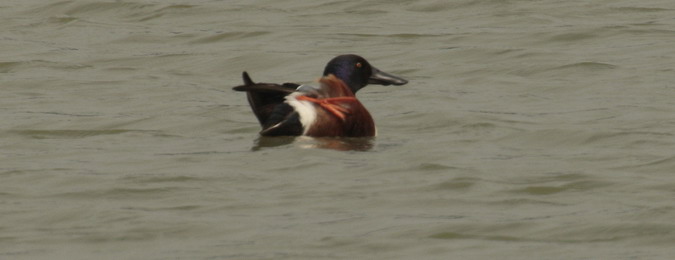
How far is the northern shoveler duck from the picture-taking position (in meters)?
10.2

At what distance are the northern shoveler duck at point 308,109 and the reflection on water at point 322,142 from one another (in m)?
0.04

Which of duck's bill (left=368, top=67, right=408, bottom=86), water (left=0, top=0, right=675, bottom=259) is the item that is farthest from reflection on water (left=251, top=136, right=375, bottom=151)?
duck's bill (left=368, top=67, right=408, bottom=86)

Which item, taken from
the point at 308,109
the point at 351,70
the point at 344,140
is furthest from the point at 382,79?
the point at 308,109

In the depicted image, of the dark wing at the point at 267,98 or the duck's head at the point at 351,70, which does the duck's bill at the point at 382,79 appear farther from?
the dark wing at the point at 267,98

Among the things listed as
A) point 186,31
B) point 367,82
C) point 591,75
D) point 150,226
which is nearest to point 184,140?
point 367,82

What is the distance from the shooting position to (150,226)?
25.1 ft

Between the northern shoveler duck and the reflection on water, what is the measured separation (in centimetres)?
4

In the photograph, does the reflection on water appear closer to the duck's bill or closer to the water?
the water

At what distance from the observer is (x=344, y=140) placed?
10359 mm

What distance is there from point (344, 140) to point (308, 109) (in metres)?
0.30

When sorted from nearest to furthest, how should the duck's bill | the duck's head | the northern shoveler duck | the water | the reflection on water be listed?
the water
the reflection on water
the northern shoveler duck
the duck's head
the duck's bill

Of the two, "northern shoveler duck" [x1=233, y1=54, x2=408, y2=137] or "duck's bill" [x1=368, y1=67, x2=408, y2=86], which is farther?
"duck's bill" [x1=368, y1=67, x2=408, y2=86]

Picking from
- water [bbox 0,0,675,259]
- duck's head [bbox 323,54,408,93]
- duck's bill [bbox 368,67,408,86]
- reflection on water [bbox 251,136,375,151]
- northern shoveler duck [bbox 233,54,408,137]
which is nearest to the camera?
water [bbox 0,0,675,259]

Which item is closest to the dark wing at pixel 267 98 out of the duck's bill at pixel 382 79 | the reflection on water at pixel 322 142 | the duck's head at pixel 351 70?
the reflection on water at pixel 322 142
